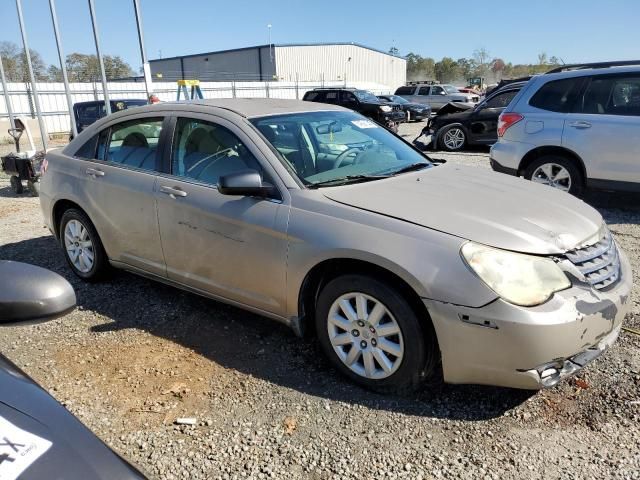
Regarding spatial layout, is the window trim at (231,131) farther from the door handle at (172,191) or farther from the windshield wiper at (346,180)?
the windshield wiper at (346,180)

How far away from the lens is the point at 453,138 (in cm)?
1316

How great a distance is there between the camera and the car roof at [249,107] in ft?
12.2

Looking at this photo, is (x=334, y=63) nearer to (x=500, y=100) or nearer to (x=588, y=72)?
(x=500, y=100)

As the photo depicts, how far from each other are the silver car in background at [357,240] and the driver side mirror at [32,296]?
59.8 inches

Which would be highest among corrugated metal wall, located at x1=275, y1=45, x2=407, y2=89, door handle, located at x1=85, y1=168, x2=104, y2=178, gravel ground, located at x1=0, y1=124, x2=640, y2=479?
corrugated metal wall, located at x1=275, y1=45, x2=407, y2=89

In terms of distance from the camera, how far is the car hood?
2617mm

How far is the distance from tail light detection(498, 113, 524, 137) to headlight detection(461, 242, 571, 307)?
16.3 feet

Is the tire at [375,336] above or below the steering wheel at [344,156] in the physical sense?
below

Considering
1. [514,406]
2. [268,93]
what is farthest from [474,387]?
[268,93]

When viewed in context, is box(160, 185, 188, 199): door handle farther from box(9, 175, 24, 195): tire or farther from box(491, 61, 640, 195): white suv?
box(9, 175, 24, 195): tire

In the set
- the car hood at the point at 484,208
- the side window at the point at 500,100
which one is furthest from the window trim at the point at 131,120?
the side window at the point at 500,100

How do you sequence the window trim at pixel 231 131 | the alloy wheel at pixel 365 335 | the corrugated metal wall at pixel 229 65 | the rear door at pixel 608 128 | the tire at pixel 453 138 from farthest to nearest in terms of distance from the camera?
the corrugated metal wall at pixel 229 65 < the tire at pixel 453 138 < the rear door at pixel 608 128 < the window trim at pixel 231 131 < the alloy wheel at pixel 365 335

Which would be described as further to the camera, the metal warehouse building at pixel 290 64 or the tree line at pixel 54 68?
the metal warehouse building at pixel 290 64

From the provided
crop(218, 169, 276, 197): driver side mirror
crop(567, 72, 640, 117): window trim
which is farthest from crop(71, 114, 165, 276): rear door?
crop(567, 72, 640, 117): window trim
